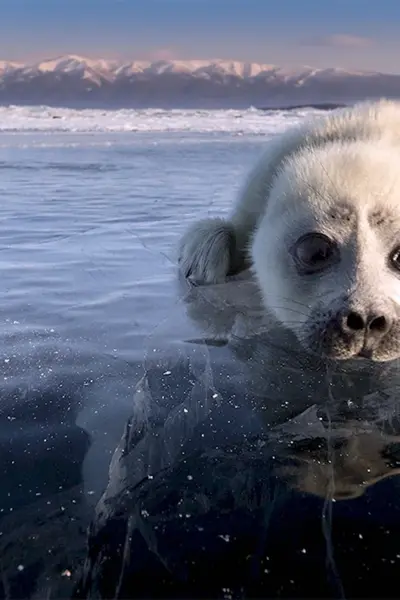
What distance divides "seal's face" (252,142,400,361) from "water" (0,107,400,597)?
407 mm

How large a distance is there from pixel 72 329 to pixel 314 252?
843 mm

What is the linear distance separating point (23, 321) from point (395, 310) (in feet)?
4.10

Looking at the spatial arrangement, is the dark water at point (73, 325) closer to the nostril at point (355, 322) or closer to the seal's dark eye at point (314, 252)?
the seal's dark eye at point (314, 252)

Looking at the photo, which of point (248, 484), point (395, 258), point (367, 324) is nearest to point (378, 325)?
point (367, 324)

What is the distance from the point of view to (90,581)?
1150 millimetres

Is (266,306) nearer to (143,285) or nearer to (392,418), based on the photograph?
(143,285)

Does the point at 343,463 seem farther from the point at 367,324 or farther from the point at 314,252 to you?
the point at 314,252

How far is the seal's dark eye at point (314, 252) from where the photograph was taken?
2461mm

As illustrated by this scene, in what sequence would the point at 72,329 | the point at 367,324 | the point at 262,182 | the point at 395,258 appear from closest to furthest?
the point at 367,324 → the point at 395,258 → the point at 72,329 → the point at 262,182

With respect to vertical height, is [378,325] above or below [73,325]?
above

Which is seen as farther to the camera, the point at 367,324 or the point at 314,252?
the point at 314,252

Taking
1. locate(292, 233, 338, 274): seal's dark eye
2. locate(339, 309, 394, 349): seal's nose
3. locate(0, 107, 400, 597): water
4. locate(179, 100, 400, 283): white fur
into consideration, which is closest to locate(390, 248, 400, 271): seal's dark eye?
locate(292, 233, 338, 274): seal's dark eye

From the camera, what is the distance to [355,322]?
215 cm

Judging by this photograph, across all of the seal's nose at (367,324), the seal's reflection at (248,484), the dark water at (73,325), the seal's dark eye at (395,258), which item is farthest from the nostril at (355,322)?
the dark water at (73,325)
